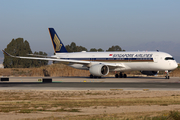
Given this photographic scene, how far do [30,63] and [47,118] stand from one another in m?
93.7

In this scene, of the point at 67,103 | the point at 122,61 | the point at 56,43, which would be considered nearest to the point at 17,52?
the point at 56,43

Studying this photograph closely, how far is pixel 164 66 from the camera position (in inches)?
1598

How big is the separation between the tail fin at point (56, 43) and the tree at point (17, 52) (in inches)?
1916

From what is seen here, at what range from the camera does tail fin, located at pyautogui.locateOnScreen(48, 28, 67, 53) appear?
5125 centimetres

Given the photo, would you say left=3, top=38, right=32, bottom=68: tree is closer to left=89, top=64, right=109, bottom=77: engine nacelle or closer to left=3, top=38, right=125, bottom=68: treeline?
left=3, top=38, right=125, bottom=68: treeline

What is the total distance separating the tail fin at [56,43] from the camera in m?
51.2

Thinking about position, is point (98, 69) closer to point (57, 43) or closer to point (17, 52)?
point (57, 43)

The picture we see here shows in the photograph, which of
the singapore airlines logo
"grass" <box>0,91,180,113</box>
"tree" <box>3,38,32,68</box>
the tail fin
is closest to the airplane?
the tail fin

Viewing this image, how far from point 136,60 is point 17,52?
72.1m

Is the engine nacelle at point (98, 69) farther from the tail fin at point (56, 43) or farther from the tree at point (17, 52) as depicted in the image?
the tree at point (17, 52)

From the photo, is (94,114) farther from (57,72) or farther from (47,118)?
(57,72)

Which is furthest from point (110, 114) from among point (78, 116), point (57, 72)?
point (57, 72)

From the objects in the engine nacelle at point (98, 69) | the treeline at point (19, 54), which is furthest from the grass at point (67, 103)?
the treeline at point (19, 54)

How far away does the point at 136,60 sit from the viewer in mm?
42375
